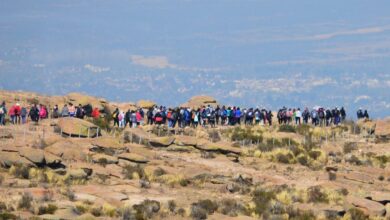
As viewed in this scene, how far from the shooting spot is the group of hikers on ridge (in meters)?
73.0

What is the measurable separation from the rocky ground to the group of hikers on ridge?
2.33 metres

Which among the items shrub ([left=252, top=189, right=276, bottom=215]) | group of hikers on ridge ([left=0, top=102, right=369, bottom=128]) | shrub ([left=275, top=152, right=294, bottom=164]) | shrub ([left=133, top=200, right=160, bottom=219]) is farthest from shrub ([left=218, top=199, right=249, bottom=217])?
group of hikers on ridge ([left=0, top=102, right=369, bottom=128])

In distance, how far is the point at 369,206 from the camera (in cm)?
4806

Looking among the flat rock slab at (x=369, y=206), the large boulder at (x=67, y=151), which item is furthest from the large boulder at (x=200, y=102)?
the flat rock slab at (x=369, y=206)

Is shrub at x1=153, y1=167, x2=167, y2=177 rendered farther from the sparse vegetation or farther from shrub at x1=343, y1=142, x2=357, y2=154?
the sparse vegetation

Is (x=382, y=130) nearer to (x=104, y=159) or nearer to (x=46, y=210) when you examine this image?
(x=104, y=159)

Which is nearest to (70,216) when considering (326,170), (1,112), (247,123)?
(326,170)

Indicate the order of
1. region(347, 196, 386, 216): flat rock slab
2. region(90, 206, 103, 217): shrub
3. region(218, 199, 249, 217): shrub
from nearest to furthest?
region(90, 206, 103, 217): shrub
region(218, 199, 249, 217): shrub
region(347, 196, 386, 216): flat rock slab

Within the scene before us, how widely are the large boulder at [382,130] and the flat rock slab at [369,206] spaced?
25.8 metres

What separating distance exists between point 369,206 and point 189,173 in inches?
417

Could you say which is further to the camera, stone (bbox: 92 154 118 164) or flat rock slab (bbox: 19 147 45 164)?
stone (bbox: 92 154 118 164)

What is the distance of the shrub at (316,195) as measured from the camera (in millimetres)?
50562

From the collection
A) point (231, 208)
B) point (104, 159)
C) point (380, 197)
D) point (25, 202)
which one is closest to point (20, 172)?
point (104, 159)

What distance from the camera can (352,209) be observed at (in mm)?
47438
